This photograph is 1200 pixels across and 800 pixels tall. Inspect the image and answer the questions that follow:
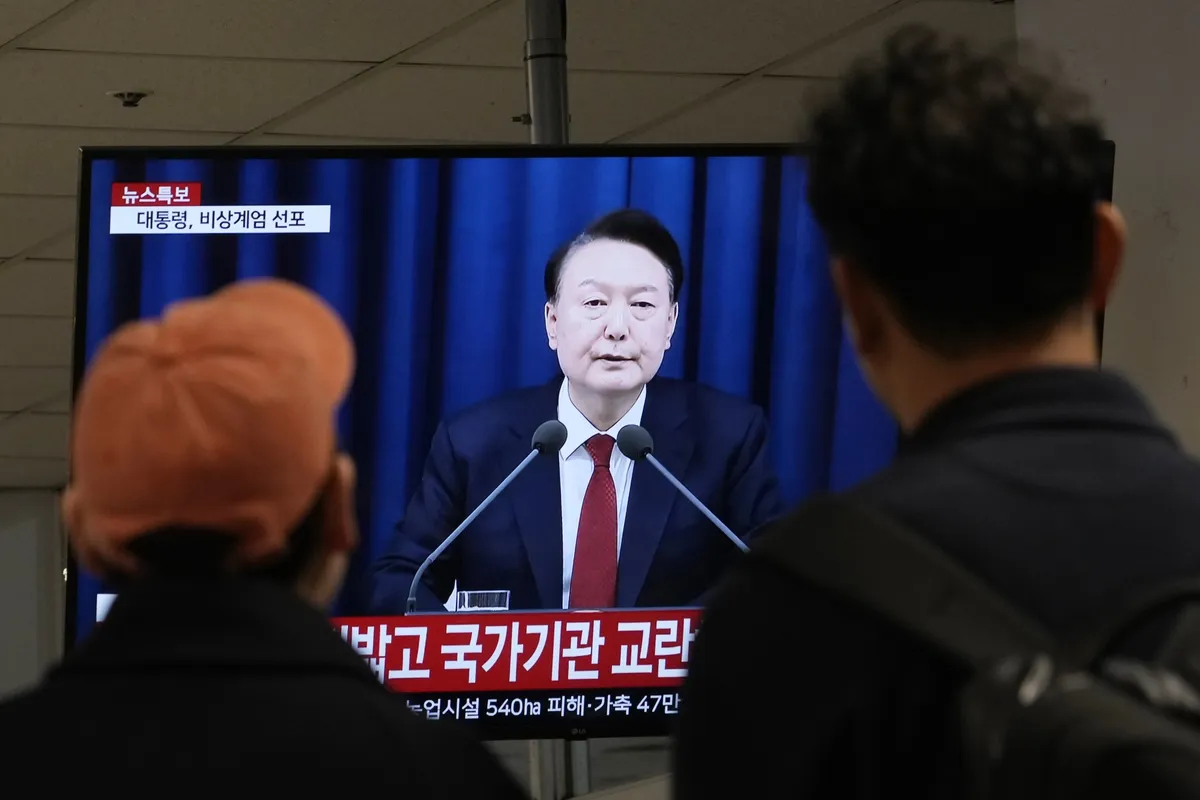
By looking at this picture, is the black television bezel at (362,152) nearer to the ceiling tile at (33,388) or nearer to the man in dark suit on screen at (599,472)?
the man in dark suit on screen at (599,472)

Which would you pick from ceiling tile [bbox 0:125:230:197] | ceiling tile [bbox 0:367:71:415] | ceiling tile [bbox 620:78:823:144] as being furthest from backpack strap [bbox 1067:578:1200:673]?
ceiling tile [bbox 0:367:71:415]

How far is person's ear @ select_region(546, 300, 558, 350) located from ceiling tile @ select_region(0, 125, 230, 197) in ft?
6.91

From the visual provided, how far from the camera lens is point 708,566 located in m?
2.43

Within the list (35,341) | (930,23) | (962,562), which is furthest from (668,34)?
(35,341)

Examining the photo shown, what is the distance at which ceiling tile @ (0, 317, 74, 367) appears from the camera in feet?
20.4

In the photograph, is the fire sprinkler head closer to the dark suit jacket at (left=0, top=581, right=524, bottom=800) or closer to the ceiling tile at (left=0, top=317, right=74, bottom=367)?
the ceiling tile at (left=0, top=317, right=74, bottom=367)

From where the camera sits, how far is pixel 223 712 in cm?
104

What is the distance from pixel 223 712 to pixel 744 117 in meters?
3.37

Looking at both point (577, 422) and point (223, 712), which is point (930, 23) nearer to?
point (577, 422)

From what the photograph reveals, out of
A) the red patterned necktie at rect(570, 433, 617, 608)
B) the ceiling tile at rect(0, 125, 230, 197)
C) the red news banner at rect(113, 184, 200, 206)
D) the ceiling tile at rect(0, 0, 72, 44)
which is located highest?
the ceiling tile at rect(0, 0, 72, 44)

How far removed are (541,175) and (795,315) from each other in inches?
15.8

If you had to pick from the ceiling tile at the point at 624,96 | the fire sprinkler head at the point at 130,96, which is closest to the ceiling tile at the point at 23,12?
the fire sprinkler head at the point at 130,96

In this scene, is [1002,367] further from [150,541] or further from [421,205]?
[421,205]

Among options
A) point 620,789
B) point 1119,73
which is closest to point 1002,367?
point 1119,73
